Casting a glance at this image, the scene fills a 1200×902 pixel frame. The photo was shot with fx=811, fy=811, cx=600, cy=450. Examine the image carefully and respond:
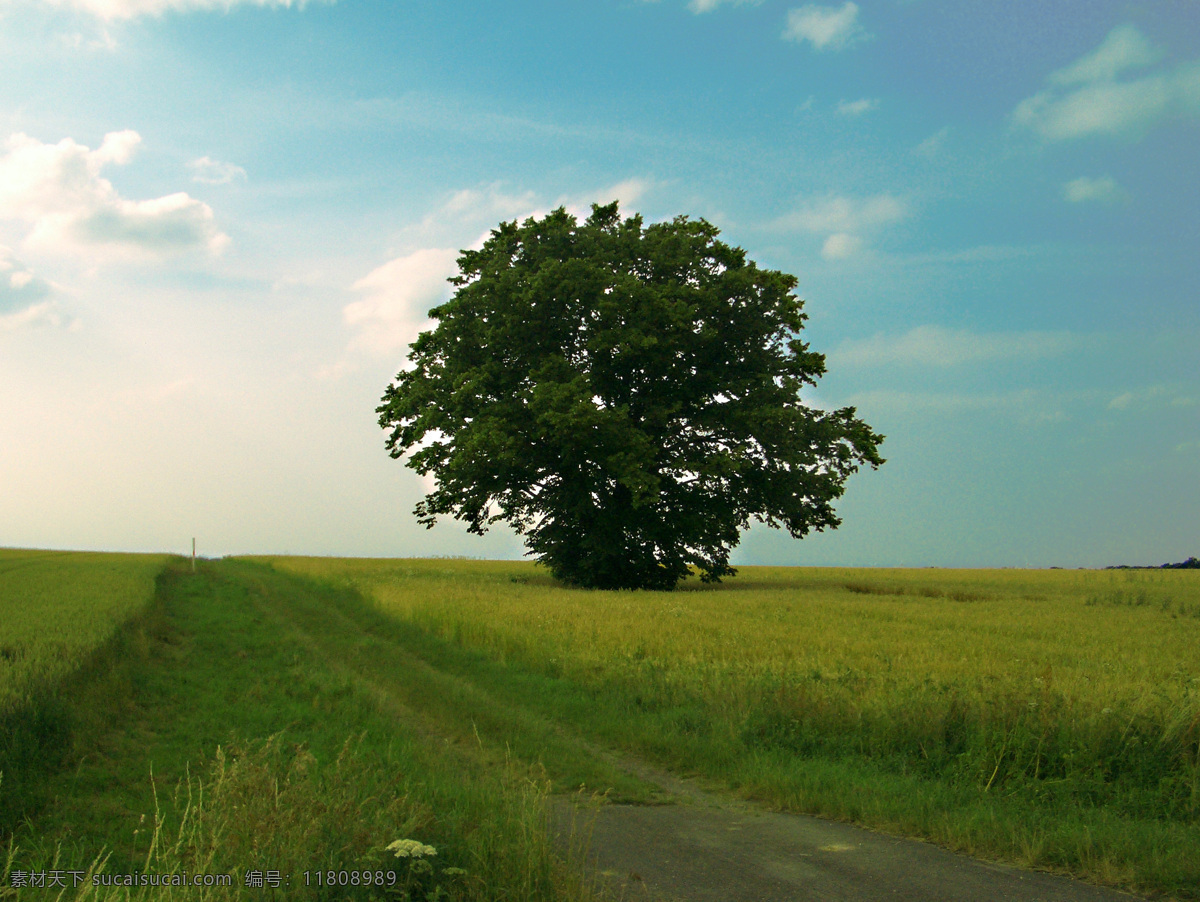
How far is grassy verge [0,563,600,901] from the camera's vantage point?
5250 millimetres

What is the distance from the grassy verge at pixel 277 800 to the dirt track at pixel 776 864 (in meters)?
0.77

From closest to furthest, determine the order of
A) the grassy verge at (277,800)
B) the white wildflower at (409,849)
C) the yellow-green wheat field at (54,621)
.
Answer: the white wildflower at (409,849)
the grassy verge at (277,800)
the yellow-green wheat field at (54,621)

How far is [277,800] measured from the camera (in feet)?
18.4

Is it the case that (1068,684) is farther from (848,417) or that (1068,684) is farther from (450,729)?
(848,417)

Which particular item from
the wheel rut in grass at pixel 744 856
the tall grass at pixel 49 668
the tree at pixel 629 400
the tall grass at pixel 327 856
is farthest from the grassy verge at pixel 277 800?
the tree at pixel 629 400

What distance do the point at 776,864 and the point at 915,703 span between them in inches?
181

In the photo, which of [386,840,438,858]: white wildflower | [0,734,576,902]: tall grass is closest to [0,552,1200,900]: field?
[0,734,576,902]: tall grass

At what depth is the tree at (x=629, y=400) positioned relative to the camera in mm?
33812

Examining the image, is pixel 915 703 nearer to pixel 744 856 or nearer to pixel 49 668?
pixel 744 856

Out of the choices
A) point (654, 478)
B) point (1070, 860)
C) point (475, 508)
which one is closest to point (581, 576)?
point (475, 508)

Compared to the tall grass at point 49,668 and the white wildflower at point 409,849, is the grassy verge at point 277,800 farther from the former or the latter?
the tall grass at point 49,668

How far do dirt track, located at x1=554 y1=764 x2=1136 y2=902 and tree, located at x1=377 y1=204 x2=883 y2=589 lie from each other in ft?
80.9

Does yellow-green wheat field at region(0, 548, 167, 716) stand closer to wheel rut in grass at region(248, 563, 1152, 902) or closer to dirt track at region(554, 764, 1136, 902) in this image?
wheel rut in grass at region(248, 563, 1152, 902)

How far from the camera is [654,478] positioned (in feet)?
104
